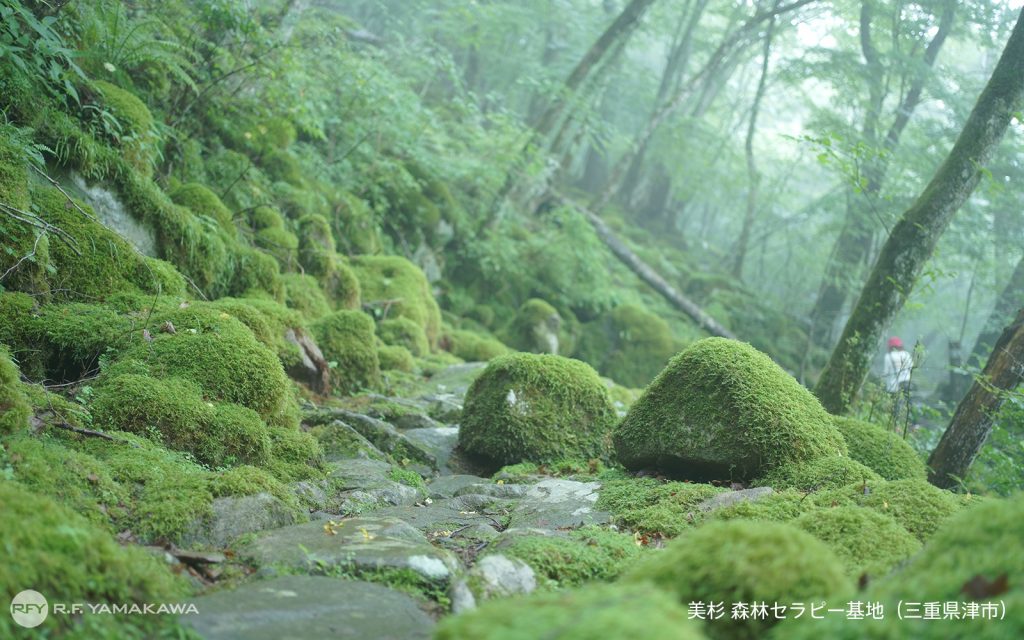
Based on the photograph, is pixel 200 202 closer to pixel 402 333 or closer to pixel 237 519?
pixel 402 333

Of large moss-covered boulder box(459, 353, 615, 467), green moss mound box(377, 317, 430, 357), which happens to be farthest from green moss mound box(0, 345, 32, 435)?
green moss mound box(377, 317, 430, 357)

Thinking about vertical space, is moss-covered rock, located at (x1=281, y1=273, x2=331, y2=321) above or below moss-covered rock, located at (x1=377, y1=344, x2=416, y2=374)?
above

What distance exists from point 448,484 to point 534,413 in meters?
1.20

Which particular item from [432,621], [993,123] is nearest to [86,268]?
[432,621]

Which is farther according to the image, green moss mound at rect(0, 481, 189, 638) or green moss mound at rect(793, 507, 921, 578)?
green moss mound at rect(793, 507, 921, 578)

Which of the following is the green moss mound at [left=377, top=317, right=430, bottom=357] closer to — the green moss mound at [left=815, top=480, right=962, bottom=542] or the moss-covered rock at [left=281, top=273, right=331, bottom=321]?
the moss-covered rock at [left=281, top=273, right=331, bottom=321]

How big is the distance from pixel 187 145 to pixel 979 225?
57.6ft

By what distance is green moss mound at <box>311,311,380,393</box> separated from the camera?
8.40 metres

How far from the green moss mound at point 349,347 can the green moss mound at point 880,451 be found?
4966mm

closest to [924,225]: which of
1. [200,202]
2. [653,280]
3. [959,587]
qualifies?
[959,587]

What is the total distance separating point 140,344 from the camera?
214 inches

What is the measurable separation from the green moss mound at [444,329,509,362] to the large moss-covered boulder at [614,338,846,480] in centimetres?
782

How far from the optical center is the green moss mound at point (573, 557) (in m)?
3.74

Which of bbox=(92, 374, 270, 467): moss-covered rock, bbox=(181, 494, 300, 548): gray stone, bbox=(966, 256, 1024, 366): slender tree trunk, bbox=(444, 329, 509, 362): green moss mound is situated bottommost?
bbox=(444, 329, 509, 362): green moss mound
